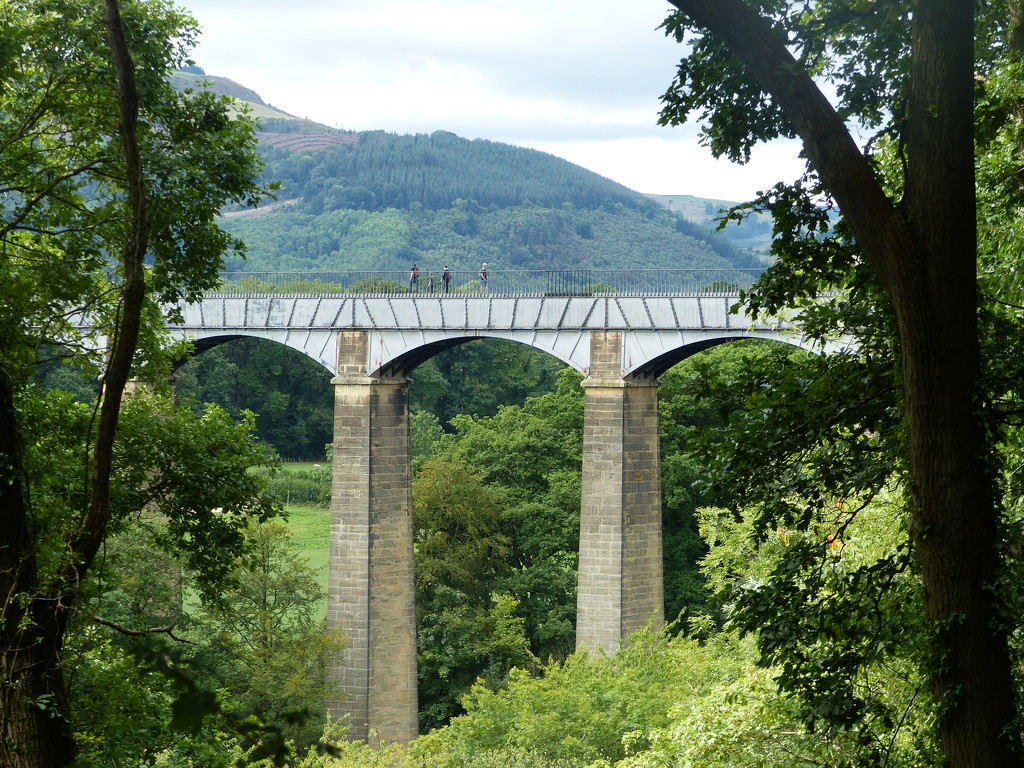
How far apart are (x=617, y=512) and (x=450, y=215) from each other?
10223 cm

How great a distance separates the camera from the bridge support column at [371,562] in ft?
92.5

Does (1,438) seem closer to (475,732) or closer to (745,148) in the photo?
(745,148)

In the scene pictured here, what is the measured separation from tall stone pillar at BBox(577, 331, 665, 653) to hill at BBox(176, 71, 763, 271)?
84.0 metres

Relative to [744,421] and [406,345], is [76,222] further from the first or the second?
[406,345]

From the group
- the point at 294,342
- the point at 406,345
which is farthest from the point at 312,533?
the point at 406,345

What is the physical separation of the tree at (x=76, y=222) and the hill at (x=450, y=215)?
98.1 meters

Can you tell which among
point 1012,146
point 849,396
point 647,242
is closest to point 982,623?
point 849,396

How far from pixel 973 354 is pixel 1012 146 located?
13.1ft

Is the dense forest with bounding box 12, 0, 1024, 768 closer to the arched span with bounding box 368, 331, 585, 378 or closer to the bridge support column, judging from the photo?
the bridge support column

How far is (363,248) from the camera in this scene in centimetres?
11569

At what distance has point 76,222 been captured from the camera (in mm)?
10445

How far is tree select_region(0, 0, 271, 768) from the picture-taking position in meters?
7.96

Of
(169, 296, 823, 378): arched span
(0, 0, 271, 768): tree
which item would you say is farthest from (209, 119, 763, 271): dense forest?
(0, 0, 271, 768): tree

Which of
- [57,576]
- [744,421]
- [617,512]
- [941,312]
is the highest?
[941,312]
